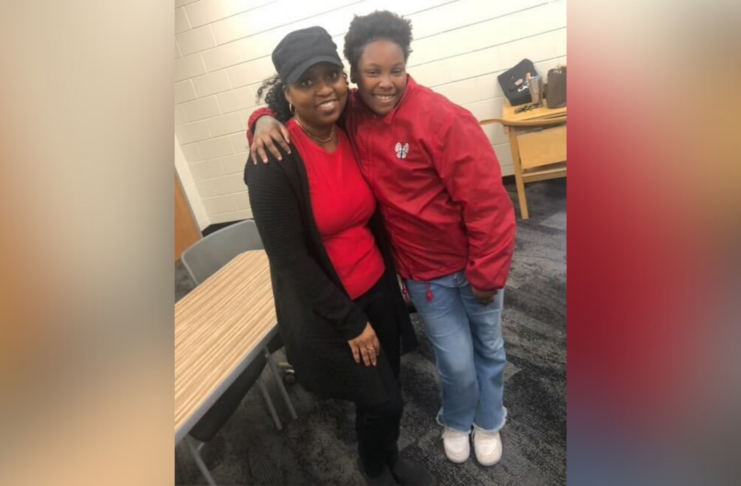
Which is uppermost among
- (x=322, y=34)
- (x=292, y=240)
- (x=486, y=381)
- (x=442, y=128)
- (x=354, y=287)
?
(x=322, y=34)

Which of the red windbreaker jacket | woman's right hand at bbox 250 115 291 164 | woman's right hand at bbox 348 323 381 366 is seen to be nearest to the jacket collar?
the red windbreaker jacket

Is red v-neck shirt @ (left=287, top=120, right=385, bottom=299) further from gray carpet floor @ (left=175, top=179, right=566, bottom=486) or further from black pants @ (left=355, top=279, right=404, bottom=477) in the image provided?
gray carpet floor @ (left=175, top=179, right=566, bottom=486)

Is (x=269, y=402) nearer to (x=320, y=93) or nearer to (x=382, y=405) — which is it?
(x=382, y=405)

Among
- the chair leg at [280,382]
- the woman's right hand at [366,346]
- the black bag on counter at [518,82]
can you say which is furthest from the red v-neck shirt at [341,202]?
the chair leg at [280,382]

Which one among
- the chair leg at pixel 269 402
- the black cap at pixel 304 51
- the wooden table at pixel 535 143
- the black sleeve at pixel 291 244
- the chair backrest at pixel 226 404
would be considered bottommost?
the chair leg at pixel 269 402

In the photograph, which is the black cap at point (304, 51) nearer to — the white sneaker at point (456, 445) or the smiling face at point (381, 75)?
the smiling face at point (381, 75)

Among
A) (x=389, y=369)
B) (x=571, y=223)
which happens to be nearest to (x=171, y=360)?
(x=571, y=223)

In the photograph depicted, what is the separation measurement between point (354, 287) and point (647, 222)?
0.51m

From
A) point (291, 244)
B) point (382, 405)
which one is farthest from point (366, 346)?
point (291, 244)

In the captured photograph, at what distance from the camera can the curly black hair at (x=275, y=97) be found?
487mm

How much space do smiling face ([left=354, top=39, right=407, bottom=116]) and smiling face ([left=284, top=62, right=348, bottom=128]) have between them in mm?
26

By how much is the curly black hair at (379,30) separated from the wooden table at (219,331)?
1.37ft

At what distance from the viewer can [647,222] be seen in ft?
0.71

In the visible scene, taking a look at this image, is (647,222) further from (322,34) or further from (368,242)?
(368,242)
